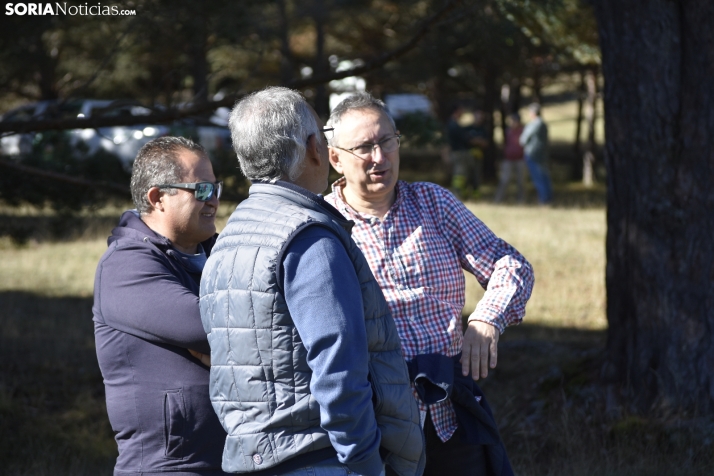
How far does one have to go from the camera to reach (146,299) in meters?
2.34

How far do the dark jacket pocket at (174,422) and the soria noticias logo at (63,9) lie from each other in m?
3.60

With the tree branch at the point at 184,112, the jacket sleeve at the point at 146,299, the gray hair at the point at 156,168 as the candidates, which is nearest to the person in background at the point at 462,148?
the tree branch at the point at 184,112

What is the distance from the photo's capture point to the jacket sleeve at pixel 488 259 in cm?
252

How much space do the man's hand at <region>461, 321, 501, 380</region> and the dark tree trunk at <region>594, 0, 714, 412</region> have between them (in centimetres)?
256

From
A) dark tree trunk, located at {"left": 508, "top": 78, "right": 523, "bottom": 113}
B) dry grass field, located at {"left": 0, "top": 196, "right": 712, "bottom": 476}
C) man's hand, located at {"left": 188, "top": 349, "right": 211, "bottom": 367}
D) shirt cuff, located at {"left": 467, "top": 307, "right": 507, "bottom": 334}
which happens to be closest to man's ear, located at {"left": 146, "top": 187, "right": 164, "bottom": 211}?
man's hand, located at {"left": 188, "top": 349, "right": 211, "bottom": 367}

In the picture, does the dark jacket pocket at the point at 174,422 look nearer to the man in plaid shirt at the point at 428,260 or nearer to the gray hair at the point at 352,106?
the man in plaid shirt at the point at 428,260

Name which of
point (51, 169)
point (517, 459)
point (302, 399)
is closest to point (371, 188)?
point (302, 399)

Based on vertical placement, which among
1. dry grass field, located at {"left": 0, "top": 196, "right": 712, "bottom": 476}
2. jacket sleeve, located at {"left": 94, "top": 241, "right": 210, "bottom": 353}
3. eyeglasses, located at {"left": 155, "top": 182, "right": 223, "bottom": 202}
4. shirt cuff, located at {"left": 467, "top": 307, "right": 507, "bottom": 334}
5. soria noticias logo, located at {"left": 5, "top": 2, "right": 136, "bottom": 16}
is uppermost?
soria noticias logo, located at {"left": 5, "top": 2, "right": 136, "bottom": 16}

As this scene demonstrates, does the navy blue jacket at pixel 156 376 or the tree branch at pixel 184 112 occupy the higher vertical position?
the tree branch at pixel 184 112

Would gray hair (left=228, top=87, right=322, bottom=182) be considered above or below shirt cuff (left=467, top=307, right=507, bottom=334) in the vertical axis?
above

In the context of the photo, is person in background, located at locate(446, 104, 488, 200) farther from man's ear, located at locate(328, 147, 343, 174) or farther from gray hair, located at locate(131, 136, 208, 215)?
gray hair, located at locate(131, 136, 208, 215)

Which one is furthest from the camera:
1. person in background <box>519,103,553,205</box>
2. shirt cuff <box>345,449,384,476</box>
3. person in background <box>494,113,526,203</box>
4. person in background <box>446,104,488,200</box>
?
person in background <box>494,113,526,203</box>

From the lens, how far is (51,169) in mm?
6062

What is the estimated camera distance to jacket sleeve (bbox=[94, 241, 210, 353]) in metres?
2.29
